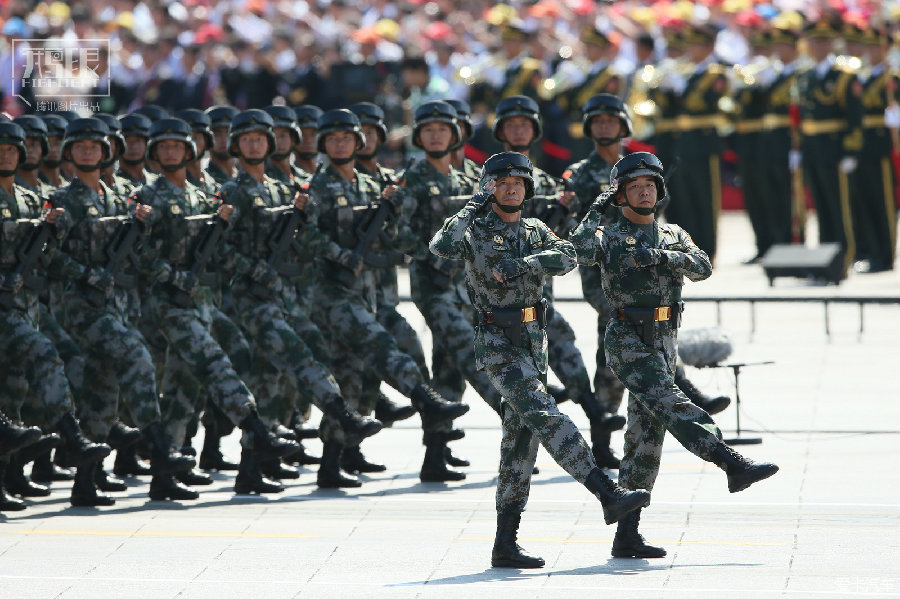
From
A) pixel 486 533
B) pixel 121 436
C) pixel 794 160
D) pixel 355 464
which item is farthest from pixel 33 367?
pixel 794 160

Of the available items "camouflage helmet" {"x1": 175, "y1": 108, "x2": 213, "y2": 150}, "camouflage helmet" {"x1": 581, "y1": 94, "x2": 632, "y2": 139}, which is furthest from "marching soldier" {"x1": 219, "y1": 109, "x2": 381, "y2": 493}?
"camouflage helmet" {"x1": 581, "y1": 94, "x2": 632, "y2": 139}

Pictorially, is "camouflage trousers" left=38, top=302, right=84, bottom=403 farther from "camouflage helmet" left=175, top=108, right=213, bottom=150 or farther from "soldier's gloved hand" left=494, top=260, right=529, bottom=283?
"soldier's gloved hand" left=494, top=260, right=529, bottom=283

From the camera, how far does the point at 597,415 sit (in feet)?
41.4

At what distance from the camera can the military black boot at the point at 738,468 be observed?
9.67 m

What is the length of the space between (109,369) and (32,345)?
616 millimetres

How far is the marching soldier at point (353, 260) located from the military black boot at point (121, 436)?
1.12 metres

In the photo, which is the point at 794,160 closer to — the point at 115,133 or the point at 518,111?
the point at 518,111

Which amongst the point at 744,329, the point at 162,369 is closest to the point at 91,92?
the point at 744,329

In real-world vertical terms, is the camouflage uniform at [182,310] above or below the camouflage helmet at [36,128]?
below

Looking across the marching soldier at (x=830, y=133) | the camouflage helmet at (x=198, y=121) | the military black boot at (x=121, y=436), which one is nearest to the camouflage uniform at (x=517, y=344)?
the military black boot at (x=121, y=436)

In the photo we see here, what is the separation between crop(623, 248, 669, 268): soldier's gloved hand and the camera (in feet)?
32.4

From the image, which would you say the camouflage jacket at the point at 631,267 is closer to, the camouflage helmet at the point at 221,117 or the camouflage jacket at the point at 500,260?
the camouflage jacket at the point at 500,260

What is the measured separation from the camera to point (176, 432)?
488 inches

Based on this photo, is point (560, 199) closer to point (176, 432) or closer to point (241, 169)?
point (241, 169)
